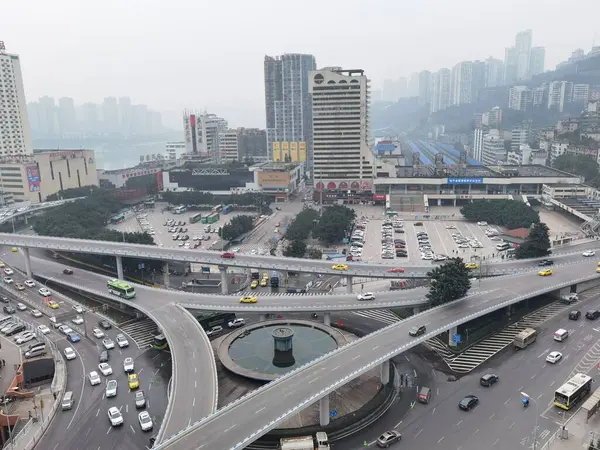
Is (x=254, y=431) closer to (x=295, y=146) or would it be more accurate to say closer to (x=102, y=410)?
(x=102, y=410)

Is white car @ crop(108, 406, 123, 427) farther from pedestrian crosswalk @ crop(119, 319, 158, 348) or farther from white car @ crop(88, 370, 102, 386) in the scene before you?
pedestrian crosswalk @ crop(119, 319, 158, 348)

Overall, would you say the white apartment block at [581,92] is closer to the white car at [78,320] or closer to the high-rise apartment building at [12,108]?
the high-rise apartment building at [12,108]

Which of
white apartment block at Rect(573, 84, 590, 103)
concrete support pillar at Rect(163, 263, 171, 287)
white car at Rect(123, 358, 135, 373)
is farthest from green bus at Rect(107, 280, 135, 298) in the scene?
white apartment block at Rect(573, 84, 590, 103)

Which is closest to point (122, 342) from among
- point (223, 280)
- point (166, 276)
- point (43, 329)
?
point (43, 329)

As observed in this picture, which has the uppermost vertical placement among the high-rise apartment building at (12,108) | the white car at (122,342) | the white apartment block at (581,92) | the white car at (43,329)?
the white apartment block at (581,92)

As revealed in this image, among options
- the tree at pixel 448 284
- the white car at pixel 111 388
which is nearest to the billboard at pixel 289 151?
the tree at pixel 448 284

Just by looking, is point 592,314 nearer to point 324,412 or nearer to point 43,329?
point 324,412
